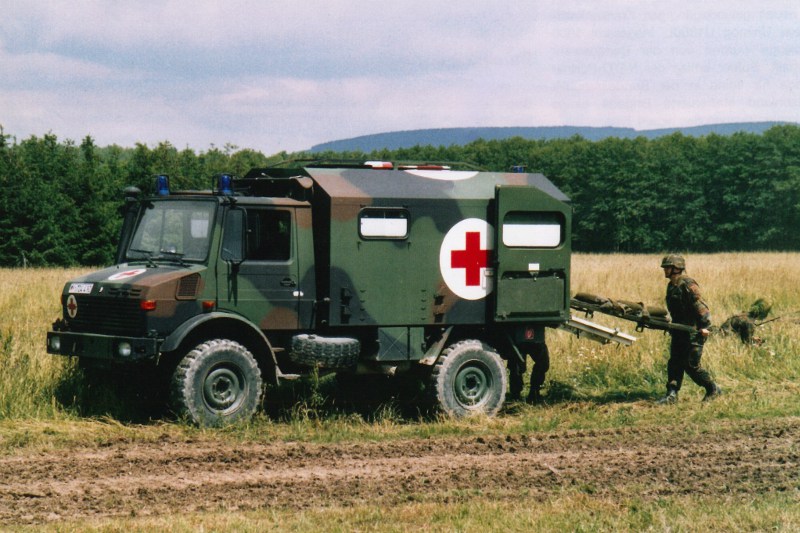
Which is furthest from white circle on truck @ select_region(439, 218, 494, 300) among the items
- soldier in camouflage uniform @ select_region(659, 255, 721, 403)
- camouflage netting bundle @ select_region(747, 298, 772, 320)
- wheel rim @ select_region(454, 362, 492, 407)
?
camouflage netting bundle @ select_region(747, 298, 772, 320)

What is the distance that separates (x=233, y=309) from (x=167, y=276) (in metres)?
0.80

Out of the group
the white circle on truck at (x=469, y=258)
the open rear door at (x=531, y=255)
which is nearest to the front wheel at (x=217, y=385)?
the white circle on truck at (x=469, y=258)

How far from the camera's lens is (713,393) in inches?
479

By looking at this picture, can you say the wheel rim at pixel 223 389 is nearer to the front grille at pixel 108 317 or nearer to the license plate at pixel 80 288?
the front grille at pixel 108 317

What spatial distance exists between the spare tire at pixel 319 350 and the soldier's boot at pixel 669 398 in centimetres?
426

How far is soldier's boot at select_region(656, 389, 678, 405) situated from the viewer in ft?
39.7

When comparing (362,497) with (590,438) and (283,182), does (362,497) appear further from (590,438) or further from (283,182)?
(283,182)

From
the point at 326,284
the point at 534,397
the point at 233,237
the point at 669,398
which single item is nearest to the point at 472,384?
the point at 534,397

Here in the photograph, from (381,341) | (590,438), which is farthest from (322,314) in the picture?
(590,438)

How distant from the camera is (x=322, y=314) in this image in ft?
35.0

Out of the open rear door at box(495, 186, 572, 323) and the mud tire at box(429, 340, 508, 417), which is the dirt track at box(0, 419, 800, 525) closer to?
the mud tire at box(429, 340, 508, 417)

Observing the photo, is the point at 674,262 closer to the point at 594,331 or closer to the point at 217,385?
the point at 594,331

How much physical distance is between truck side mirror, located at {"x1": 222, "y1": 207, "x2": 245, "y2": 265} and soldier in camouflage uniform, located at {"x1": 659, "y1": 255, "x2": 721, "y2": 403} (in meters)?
5.35

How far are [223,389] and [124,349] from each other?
3.70 ft
